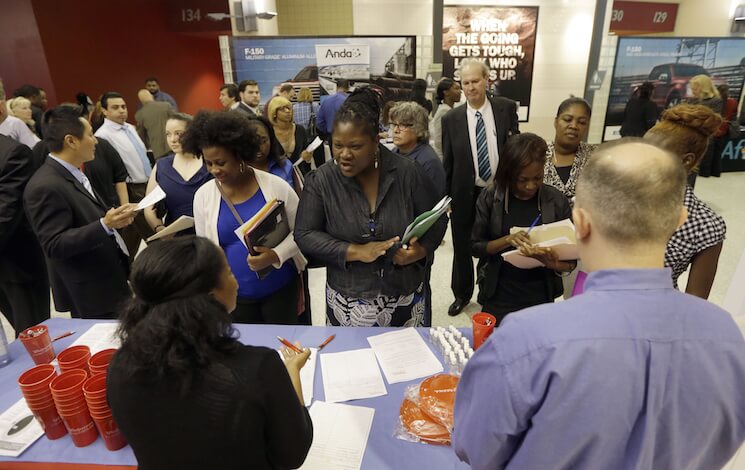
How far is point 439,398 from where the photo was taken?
1336mm

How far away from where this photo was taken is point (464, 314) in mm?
3375

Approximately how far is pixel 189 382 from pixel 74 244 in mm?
1517

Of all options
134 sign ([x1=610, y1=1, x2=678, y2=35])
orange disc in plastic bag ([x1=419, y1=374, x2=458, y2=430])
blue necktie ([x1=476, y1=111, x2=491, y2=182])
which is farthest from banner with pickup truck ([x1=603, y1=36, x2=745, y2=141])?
orange disc in plastic bag ([x1=419, y1=374, x2=458, y2=430])

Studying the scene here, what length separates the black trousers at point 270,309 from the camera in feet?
6.56

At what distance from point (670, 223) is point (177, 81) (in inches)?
402

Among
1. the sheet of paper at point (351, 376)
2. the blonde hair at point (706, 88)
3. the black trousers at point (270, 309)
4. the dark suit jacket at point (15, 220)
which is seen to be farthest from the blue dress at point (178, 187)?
the blonde hair at point (706, 88)

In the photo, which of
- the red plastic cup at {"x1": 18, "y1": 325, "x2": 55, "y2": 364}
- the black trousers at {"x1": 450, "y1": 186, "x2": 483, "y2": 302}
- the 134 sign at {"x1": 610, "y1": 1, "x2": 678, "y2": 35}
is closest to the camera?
the red plastic cup at {"x1": 18, "y1": 325, "x2": 55, "y2": 364}

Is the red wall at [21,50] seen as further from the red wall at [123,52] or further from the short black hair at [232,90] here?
the short black hair at [232,90]

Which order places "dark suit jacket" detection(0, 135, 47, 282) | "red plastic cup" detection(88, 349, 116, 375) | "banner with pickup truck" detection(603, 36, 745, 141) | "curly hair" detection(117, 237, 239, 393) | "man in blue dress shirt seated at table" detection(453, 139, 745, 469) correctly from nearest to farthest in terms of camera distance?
"man in blue dress shirt seated at table" detection(453, 139, 745, 469) → "curly hair" detection(117, 237, 239, 393) → "red plastic cup" detection(88, 349, 116, 375) → "dark suit jacket" detection(0, 135, 47, 282) → "banner with pickup truck" detection(603, 36, 745, 141)

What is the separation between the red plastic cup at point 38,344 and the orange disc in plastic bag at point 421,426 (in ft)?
4.53

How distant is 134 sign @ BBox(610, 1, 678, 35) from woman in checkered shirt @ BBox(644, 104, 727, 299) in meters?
11.0

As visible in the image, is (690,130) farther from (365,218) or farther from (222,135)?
(222,135)

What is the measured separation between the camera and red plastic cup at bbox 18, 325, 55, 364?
1.57 metres

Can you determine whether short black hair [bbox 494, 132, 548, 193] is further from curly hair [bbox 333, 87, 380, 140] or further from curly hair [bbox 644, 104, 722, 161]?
curly hair [bbox 333, 87, 380, 140]
